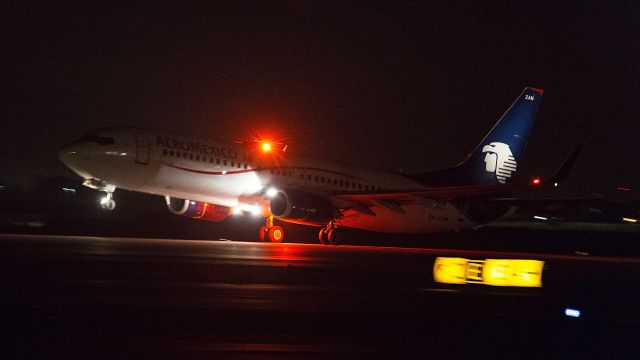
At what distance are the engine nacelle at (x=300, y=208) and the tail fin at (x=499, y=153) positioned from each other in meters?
10.4

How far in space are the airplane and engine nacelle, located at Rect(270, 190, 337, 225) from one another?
0.14ft

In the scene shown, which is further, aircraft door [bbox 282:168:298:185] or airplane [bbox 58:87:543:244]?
aircraft door [bbox 282:168:298:185]

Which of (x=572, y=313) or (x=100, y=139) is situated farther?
(x=100, y=139)

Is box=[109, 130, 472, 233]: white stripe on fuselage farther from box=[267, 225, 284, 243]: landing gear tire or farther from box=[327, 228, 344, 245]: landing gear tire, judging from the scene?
box=[267, 225, 284, 243]: landing gear tire

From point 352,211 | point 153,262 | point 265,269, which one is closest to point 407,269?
point 265,269

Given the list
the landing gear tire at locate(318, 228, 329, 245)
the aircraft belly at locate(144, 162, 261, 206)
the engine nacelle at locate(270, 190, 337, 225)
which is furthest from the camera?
the landing gear tire at locate(318, 228, 329, 245)

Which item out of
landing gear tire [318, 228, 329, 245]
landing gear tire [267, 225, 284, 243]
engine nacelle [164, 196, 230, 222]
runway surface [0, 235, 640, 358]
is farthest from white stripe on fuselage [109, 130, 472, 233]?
runway surface [0, 235, 640, 358]

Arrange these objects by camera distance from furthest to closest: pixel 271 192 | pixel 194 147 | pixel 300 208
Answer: pixel 271 192 < pixel 300 208 < pixel 194 147

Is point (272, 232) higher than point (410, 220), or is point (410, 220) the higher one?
point (410, 220)

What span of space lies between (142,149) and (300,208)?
22.7 feet

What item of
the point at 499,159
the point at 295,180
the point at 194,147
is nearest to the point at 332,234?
the point at 295,180

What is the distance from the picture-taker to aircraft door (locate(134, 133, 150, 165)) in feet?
110

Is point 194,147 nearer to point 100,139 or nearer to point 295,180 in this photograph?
point 100,139

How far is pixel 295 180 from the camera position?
126 ft
